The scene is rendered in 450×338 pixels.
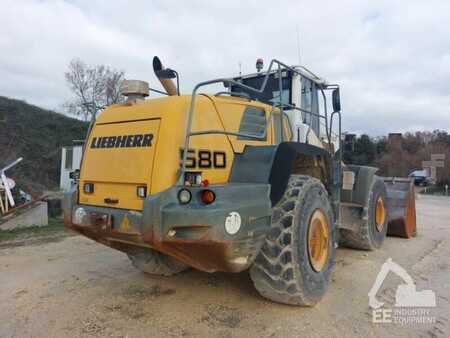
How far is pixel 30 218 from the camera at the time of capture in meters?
8.73

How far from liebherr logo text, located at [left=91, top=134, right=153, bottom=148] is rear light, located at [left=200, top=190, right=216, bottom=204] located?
2.27 feet

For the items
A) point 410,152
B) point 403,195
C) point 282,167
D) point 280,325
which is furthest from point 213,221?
point 410,152

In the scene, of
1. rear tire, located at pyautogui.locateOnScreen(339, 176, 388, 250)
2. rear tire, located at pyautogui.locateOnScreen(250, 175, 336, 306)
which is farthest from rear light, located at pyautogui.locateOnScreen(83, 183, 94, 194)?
rear tire, located at pyautogui.locateOnScreen(339, 176, 388, 250)

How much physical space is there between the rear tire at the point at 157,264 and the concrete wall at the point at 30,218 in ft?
17.1

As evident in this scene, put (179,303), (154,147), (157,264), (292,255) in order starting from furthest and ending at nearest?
(157,264)
(179,303)
(292,255)
(154,147)

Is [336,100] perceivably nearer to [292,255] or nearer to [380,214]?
[380,214]

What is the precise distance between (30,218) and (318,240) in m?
7.13

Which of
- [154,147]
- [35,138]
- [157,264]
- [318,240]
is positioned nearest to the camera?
[154,147]

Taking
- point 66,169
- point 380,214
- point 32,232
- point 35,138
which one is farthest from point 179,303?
point 35,138

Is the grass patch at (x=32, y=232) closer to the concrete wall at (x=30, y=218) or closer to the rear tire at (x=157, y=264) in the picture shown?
the concrete wall at (x=30, y=218)

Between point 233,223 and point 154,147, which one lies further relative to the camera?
point 154,147

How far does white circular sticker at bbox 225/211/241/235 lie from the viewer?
2885 mm

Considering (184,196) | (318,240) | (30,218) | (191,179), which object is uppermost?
(191,179)

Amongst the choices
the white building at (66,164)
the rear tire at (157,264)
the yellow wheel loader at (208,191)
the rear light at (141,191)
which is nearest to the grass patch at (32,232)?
the rear tire at (157,264)
